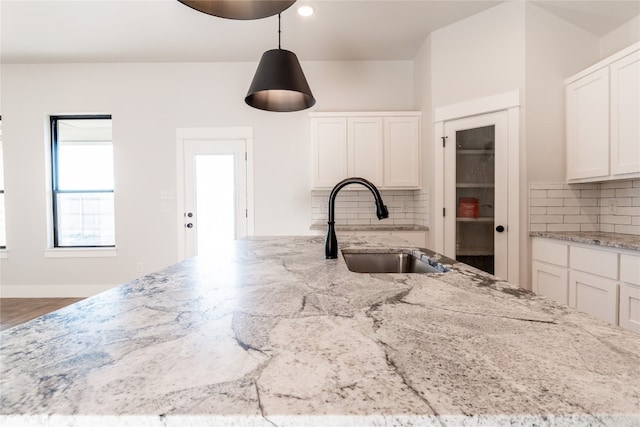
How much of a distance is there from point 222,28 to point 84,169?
8.50 ft

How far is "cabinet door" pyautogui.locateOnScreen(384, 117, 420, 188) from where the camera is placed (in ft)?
12.0

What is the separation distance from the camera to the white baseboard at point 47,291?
13.4ft

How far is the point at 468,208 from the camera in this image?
124 inches

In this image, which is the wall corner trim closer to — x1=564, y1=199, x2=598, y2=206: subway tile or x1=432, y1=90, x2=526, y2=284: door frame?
x1=432, y1=90, x2=526, y2=284: door frame

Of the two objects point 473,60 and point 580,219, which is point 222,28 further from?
point 580,219

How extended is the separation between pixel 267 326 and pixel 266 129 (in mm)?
3665

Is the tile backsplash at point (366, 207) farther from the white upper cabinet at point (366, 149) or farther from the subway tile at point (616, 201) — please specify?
the subway tile at point (616, 201)

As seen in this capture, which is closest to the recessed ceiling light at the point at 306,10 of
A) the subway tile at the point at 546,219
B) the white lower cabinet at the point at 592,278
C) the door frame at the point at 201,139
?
the door frame at the point at 201,139

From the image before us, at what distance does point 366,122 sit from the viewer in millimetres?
3682

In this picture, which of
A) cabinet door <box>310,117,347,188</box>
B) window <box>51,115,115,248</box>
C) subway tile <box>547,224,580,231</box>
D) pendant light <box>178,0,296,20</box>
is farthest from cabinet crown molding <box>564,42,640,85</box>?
window <box>51,115,115,248</box>

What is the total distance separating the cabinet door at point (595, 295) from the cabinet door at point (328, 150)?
2.29 m

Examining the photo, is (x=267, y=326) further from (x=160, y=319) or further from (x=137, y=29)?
(x=137, y=29)

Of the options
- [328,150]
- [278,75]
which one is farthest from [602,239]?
[328,150]

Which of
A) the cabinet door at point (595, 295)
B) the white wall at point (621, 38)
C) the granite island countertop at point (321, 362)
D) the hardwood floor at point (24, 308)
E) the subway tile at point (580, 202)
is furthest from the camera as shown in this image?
the hardwood floor at point (24, 308)
